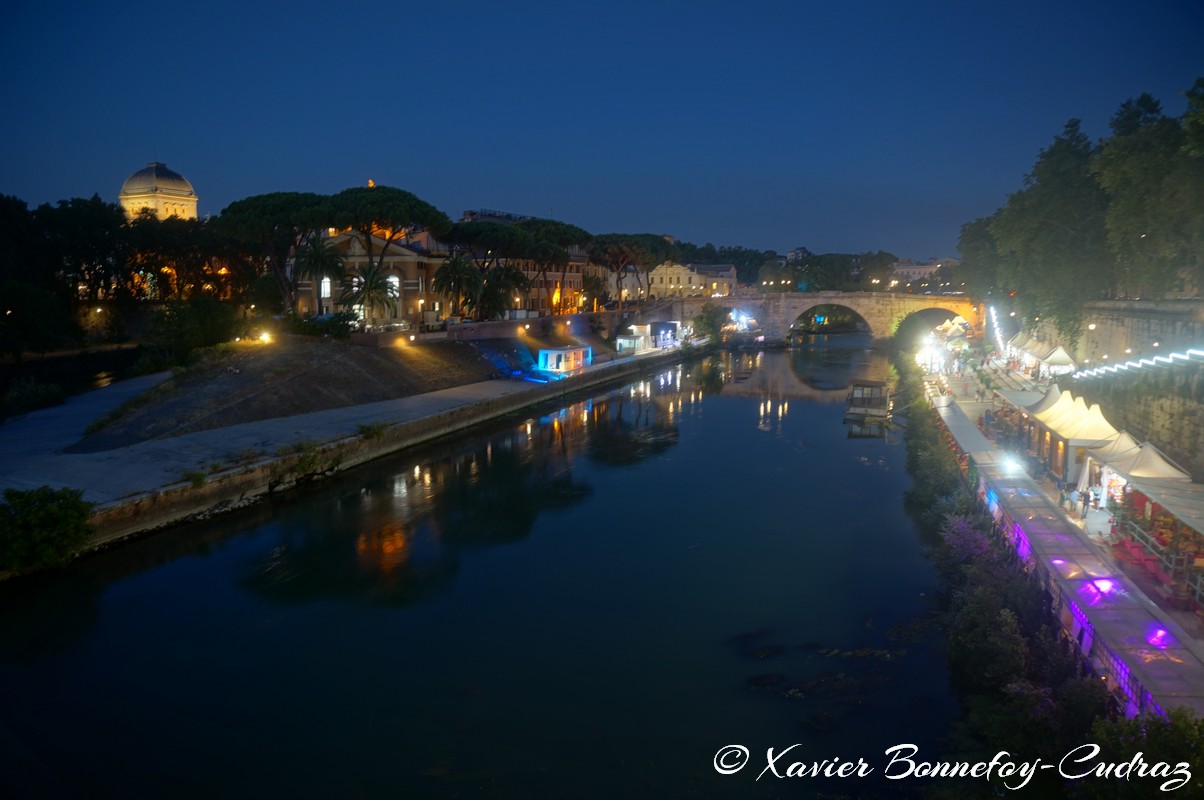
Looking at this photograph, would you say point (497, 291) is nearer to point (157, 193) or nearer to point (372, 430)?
point (372, 430)

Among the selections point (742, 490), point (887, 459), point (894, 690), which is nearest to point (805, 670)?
point (894, 690)

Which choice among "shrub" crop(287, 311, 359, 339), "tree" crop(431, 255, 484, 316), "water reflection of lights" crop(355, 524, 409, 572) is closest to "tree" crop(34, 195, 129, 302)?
"tree" crop(431, 255, 484, 316)

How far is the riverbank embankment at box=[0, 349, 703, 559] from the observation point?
19328 millimetres

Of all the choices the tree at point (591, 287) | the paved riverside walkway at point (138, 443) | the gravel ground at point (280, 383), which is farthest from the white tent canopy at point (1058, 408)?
the tree at point (591, 287)

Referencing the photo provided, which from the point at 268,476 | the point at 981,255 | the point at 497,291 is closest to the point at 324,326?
the point at 497,291

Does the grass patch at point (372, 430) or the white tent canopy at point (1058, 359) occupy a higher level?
the white tent canopy at point (1058, 359)

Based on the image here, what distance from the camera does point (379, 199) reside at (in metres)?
41.6

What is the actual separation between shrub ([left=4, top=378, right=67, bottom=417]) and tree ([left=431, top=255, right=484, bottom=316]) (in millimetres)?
20145

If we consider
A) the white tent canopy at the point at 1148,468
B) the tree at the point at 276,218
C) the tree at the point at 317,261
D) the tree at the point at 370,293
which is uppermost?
the tree at the point at 276,218

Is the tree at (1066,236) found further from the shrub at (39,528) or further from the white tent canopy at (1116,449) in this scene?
the shrub at (39,528)

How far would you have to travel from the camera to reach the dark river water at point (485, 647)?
10.5 m

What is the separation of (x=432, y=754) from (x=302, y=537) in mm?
10473

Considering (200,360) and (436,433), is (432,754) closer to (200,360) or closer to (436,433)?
(436,433)

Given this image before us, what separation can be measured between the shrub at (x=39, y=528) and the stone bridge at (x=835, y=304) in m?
61.8
